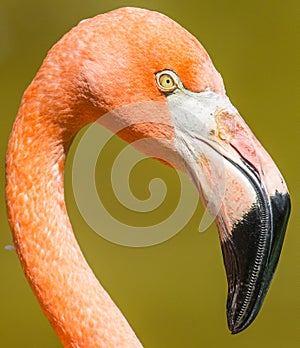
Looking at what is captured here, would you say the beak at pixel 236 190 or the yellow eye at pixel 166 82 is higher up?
the yellow eye at pixel 166 82

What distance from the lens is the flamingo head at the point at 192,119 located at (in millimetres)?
1283

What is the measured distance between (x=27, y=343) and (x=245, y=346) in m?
1.10

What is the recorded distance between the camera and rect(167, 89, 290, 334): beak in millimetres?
1276

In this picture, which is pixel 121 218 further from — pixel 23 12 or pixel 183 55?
pixel 183 55

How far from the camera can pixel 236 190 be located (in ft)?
4.23

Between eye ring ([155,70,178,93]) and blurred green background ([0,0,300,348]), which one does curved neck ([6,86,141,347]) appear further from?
blurred green background ([0,0,300,348])

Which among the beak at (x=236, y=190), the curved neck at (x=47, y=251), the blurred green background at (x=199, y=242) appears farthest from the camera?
the blurred green background at (x=199, y=242)

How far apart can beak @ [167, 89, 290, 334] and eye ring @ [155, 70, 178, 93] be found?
2 cm

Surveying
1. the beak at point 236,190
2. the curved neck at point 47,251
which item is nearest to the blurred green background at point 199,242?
the curved neck at point 47,251

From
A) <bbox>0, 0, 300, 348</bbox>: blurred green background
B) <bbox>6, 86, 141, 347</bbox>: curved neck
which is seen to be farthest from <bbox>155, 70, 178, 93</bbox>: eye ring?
<bbox>0, 0, 300, 348</bbox>: blurred green background

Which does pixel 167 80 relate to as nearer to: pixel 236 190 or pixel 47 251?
pixel 236 190

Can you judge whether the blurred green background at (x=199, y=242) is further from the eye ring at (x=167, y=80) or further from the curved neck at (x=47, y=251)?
the eye ring at (x=167, y=80)

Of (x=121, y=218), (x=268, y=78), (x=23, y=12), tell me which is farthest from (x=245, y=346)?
(x=23, y=12)

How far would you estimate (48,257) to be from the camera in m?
1.44
